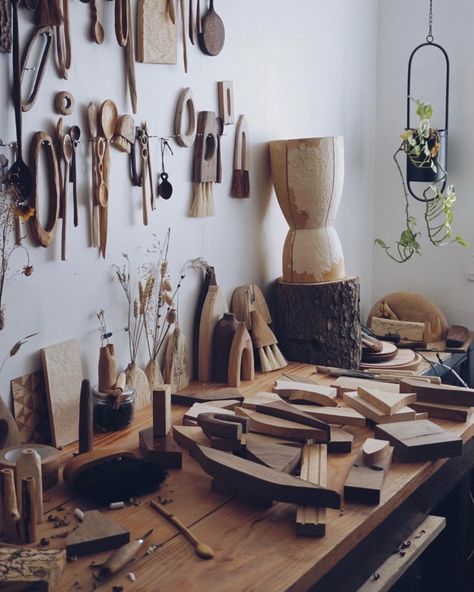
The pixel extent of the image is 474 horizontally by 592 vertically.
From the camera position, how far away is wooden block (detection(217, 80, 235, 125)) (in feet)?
8.49

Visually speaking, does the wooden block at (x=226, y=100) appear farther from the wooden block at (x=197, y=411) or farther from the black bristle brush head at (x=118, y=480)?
the black bristle brush head at (x=118, y=480)

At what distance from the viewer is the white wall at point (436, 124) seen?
328 cm

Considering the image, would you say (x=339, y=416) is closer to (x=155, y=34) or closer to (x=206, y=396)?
(x=206, y=396)

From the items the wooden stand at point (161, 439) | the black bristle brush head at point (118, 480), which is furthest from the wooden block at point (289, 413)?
the black bristle brush head at point (118, 480)

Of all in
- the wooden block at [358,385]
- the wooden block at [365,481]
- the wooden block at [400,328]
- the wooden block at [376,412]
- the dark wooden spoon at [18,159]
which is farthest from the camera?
the wooden block at [400,328]

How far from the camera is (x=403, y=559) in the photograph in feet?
6.07

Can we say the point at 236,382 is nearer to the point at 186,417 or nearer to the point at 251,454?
the point at 186,417

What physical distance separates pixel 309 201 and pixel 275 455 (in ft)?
3.76

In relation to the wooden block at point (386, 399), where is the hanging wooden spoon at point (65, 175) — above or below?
above

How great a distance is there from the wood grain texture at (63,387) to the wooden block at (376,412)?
719mm

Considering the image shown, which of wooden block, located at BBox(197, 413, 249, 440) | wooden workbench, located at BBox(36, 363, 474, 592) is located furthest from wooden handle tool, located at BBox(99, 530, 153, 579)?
wooden block, located at BBox(197, 413, 249, 440)

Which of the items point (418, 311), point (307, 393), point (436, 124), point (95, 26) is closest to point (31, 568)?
point (307, 393)

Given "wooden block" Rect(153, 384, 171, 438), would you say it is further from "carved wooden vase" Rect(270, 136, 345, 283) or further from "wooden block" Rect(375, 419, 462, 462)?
"carved wooden vase" Rect(270, 136, 345, 283)

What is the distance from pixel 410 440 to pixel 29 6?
1330 mm
